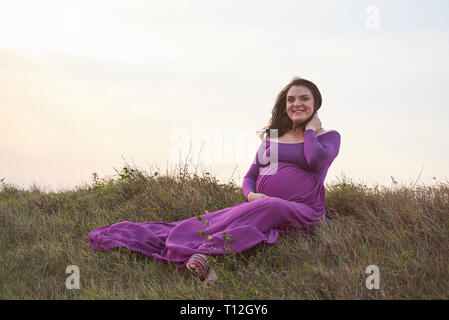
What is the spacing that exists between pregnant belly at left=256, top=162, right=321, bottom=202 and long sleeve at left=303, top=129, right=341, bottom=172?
0.50 feet

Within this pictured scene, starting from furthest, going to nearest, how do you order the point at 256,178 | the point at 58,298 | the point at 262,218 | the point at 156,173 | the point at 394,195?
the point at 156,173 → the point at 394,195 → the point at 256,178 → the point at 262,218 → the point at 58,298

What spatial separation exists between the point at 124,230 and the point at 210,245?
1263 millimetres

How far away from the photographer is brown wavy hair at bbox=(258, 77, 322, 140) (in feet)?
15.9

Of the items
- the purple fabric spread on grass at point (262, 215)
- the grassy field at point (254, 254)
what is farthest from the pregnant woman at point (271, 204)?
the grassy field at point (254, 254)

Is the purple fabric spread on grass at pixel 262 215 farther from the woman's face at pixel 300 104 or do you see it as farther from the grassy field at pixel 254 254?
the woman's face at pixel 300 104

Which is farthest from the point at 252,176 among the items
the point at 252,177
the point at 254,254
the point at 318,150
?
the point at 254,254

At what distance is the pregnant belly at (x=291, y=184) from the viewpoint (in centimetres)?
434

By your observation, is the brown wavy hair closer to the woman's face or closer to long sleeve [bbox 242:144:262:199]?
the woman's face

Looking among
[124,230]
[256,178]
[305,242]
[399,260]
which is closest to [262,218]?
[305,242]

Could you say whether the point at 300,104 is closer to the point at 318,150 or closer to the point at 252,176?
the point at 318,150

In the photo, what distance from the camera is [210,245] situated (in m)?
3.77

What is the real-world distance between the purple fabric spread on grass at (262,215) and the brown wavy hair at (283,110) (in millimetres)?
328

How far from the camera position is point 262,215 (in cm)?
394

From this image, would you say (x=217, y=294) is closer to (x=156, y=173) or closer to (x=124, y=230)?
(x=124, y=230)
